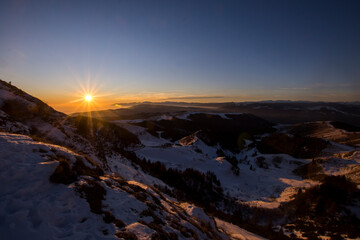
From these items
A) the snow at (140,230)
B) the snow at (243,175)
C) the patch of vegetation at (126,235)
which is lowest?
the snow at (243,175)

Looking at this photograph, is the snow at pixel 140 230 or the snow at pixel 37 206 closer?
the snow at pixel 37 206

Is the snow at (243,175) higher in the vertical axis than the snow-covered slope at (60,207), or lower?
lower

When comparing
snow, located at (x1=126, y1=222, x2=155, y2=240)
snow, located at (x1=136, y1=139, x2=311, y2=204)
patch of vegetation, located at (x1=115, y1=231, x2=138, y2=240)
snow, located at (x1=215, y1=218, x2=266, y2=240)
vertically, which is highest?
patch of vegetation, located at (x1=115, y1=231, x2=138, y2=240)

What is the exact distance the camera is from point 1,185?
19.3ft

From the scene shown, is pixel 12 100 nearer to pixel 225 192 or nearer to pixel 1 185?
pixel 1 185

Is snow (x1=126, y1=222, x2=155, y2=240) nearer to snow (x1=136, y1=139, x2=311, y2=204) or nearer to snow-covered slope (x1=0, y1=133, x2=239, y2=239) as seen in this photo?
snow-covered slope (x1=0, y1=133, x2=239, y2=239)

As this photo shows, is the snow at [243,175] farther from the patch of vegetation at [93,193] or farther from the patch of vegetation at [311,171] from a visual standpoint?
the patch of vegetation at [93,193]

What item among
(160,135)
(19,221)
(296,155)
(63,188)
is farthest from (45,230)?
(160,135)

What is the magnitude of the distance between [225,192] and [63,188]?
3507 centimetres

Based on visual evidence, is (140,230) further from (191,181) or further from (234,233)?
(191,181)

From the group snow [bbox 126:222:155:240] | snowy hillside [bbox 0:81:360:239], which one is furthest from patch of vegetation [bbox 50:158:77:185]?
snow [bbox 126:222:155:240]

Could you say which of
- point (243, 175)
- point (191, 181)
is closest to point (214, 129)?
point (243, 175)

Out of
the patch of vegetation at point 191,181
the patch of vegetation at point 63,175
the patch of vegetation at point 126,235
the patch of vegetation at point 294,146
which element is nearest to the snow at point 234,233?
the patch of vegetation at point 126,235

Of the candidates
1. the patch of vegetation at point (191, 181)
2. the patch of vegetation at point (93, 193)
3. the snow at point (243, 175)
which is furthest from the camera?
the snow at point (243, 175)
